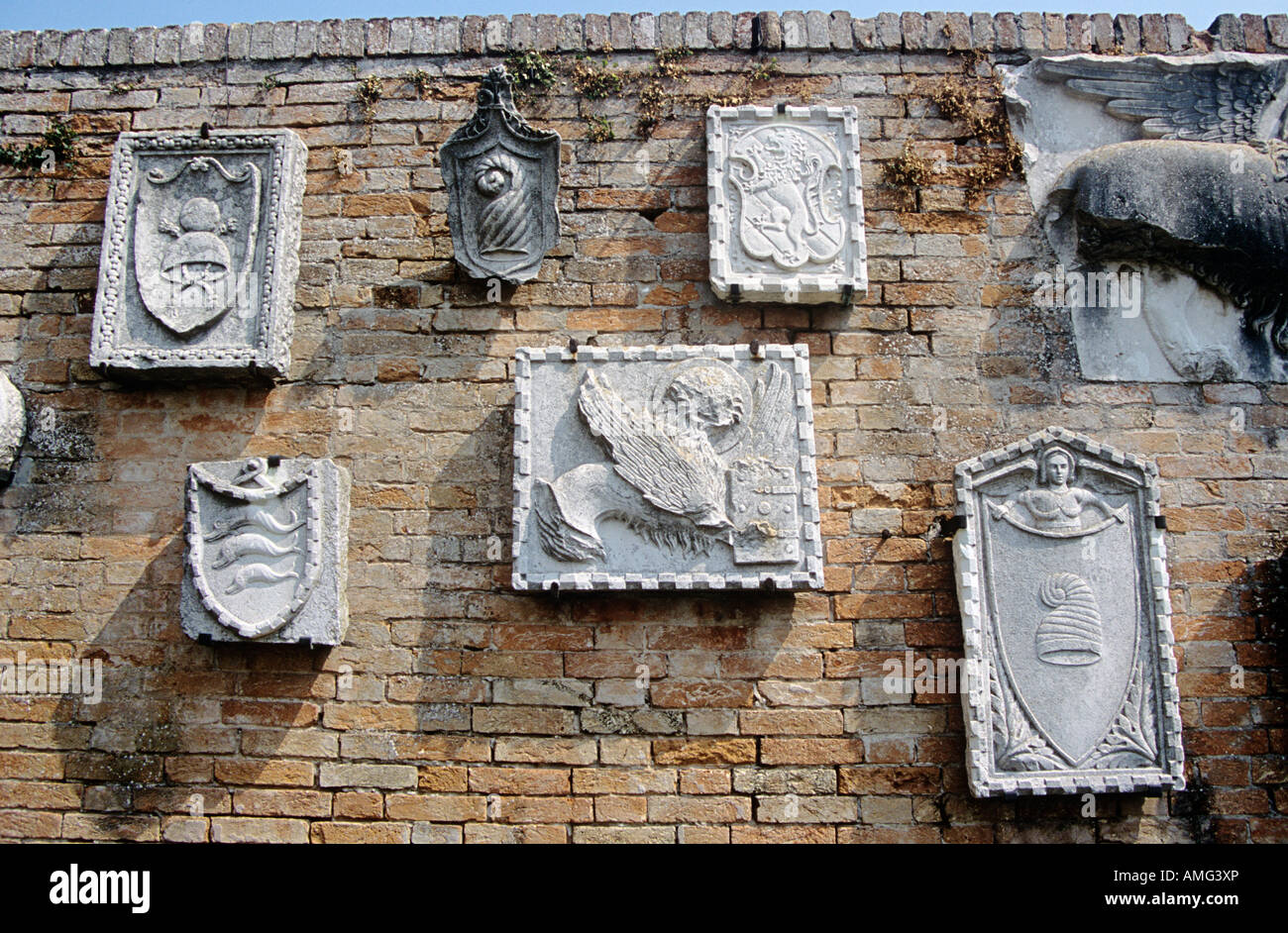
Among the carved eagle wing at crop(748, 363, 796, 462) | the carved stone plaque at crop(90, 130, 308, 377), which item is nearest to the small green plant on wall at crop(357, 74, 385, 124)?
the carved stone plaque at crop(90, 130, 308, 377)

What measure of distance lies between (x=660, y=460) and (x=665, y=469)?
43 mm

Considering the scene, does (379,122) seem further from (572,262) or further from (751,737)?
(751,737)

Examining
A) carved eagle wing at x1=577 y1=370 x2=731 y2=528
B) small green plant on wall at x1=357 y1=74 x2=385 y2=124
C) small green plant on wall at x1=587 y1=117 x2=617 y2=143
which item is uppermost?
small green plant on wall at x1=357 y1=74 x2=385 y2=124

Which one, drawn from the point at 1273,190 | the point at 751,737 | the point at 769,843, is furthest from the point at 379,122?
the point at 1273,190

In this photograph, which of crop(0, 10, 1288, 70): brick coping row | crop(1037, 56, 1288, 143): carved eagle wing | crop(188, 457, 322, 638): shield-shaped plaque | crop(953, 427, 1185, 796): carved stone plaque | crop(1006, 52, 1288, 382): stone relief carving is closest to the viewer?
crop(953, 427, 1185, 796): carved stone plaque

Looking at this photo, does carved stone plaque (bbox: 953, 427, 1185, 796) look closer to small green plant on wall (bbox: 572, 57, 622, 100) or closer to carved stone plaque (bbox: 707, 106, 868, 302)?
carved stone plaque (bbox: 707, 106, 868, 302)

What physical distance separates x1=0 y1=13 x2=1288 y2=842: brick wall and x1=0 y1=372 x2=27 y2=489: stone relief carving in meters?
0.06

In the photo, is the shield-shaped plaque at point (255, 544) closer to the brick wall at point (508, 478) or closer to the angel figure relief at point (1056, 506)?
the brick wall at point (508, 478)

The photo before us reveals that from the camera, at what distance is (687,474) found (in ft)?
13.0

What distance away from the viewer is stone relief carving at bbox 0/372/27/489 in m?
4.23

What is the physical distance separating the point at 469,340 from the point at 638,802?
192 centimetres

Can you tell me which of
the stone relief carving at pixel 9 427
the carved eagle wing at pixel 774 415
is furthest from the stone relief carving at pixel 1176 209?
the stone relief carving at pixel 9 427

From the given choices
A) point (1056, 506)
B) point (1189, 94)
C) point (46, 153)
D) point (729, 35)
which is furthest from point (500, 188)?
point (1189, 94)

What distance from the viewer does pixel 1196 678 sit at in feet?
13.3
